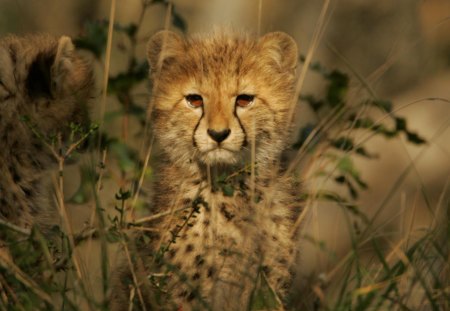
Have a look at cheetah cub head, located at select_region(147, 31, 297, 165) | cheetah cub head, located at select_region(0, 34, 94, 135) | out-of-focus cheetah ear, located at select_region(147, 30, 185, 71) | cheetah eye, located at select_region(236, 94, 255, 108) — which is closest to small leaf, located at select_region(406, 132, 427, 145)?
cheetah cub head, located at select_region(147, 31, 297, 165)

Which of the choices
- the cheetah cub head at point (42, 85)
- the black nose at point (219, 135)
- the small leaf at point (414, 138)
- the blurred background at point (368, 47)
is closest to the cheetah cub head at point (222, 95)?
the black nose at point (219, 135)

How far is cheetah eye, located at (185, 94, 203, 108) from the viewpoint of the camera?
438 cm

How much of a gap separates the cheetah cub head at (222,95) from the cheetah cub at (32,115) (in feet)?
1.36

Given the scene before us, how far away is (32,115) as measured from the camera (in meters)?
4.12

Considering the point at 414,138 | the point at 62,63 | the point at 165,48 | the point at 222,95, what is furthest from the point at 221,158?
the point at 414,138

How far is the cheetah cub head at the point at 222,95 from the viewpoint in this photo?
419 centimetres

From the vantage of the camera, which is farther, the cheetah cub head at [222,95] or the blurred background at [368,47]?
the blurred background at [368,47]

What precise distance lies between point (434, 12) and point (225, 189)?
237 inches

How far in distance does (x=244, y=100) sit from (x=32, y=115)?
962 millimetres

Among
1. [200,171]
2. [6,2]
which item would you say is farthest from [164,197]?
[6,2]

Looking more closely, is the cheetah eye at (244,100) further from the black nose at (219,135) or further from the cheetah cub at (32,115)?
the cheetah cub at (32,115)

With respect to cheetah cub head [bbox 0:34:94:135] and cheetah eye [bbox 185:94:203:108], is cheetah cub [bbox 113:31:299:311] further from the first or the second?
cheetah cub head [bbox 0:34:94:135]

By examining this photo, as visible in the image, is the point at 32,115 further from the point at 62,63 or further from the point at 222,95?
the point at 222,95

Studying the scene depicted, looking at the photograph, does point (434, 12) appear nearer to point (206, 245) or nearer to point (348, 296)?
point (206, 245)
